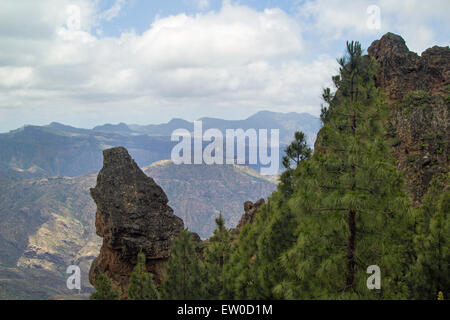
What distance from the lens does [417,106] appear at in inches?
1820

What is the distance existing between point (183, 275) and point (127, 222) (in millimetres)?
15172

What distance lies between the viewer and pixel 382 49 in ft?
180

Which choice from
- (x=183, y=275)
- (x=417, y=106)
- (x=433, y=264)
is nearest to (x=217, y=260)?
(x=183, y=275)

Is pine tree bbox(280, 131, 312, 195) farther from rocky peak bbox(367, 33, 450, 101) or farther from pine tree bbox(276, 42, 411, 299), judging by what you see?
rocky peak bbox(367, 33, 450, 101)

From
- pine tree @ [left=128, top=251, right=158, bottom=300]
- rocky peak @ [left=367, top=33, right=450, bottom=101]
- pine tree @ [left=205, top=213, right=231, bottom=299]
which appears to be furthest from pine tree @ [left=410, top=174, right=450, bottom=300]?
rocky peak @ [left=367, top=33, right=450, bottom=101]

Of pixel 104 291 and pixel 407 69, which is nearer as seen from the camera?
pixel 104 291

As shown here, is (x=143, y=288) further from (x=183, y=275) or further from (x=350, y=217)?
(x=350, y=217)

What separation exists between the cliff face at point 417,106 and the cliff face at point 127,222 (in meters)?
27.0

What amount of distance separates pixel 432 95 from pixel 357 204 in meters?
37.2

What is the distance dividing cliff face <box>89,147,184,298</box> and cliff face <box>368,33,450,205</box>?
26979 millimetres

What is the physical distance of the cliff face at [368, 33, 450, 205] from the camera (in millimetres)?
40688

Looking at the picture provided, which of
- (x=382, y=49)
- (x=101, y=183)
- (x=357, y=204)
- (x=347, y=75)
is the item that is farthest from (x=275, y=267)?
(x=382, y=49)

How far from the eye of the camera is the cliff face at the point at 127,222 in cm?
4266

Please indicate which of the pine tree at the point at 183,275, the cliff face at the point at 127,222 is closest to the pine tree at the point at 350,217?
the pine tree at the point at 183,275
